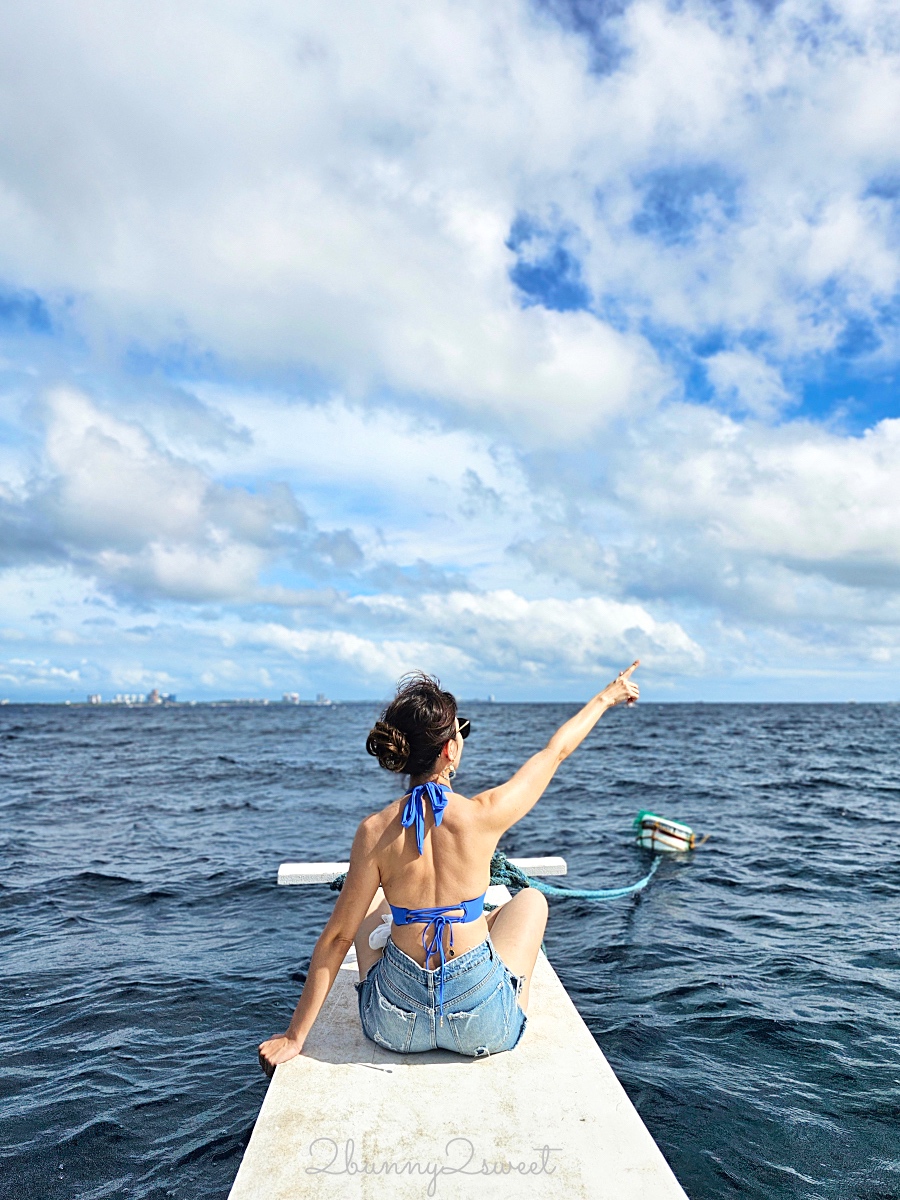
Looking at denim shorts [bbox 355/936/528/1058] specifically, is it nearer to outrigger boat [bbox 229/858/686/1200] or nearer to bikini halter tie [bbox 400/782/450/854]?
outrigger boat [bbox 229/858/686/1200]

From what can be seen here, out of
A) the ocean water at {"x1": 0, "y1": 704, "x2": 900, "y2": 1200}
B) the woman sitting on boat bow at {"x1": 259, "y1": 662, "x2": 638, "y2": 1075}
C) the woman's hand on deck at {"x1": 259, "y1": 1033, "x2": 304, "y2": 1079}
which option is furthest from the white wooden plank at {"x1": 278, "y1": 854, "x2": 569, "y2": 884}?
the woman sitting on boat bow at {"x1": 259, "y1": 662, "x2": 638, "y2": 1075}

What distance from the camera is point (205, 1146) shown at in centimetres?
496

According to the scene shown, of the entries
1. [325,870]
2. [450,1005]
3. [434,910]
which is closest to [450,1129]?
[450,1005]

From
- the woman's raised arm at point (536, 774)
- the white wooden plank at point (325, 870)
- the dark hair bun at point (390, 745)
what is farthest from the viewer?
the white wooden plank at point (325, 870)

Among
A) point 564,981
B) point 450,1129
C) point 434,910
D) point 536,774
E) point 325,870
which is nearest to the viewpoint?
point 450,1129

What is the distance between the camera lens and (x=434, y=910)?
13.9 ft

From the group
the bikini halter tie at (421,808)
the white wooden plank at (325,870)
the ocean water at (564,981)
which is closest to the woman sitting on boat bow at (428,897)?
the bikini halter tie at (421,808)

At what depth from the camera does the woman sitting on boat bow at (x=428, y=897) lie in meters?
4.17

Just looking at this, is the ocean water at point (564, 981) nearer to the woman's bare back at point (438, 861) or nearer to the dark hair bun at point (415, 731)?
the woman's bare back at point (438, 861)

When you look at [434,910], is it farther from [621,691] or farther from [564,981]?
[564,981]

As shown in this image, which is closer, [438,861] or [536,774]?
[438,861]

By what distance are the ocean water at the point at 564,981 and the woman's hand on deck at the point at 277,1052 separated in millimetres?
903

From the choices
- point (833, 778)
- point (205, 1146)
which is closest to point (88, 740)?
point (833, 778)

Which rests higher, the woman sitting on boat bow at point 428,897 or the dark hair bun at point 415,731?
the dark hair bun at point 415,731
